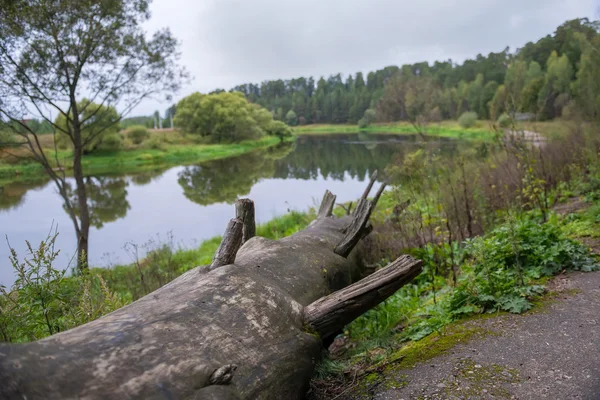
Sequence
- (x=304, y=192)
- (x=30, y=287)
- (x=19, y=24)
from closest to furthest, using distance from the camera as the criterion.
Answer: (x=30, y=287)
(x=19, y=24)
(x=304, y=192)

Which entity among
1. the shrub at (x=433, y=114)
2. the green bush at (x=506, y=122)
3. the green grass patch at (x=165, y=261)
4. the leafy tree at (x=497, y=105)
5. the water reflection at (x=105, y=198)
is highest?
the shrub at (x=433, y=114)

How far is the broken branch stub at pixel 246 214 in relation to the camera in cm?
405

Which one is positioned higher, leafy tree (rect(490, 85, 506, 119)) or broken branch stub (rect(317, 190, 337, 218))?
leafy tree (rect(490, 85, 506, 119))

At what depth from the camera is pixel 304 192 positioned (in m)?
21.1

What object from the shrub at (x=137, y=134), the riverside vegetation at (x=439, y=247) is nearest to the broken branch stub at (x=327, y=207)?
the riverside vegetation at (x=439, y=247)

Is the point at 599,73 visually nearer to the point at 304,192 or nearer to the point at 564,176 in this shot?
the point at 564,176

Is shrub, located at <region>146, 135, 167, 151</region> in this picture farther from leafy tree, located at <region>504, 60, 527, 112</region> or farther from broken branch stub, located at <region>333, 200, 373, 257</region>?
broken branch stub, located at <region>333, 200, 373, 257</region>

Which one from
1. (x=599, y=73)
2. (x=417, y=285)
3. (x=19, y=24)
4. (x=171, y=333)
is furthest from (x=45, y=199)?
(x=599, y=73)

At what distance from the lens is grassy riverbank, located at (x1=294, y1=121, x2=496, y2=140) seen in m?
34.7

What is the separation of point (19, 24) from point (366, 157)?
27362 mm

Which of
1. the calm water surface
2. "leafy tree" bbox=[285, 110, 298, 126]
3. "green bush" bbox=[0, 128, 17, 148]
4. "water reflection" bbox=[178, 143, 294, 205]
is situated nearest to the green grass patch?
the calm water surface

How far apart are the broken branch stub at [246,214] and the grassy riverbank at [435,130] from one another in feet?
21.4

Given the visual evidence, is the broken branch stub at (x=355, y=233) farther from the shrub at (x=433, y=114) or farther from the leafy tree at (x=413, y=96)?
the shrub at (x=433, y=114)

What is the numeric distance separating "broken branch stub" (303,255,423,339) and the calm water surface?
6.46m
